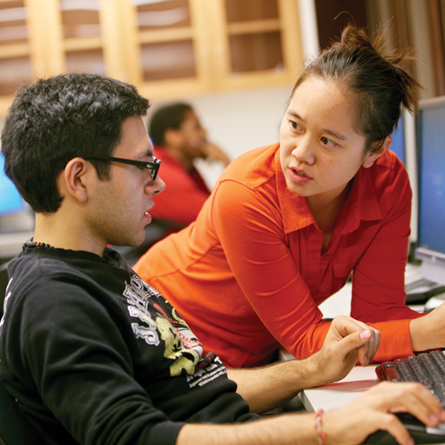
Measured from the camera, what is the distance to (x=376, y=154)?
1.13 metres

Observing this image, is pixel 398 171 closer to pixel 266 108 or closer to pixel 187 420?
pixel 187 420

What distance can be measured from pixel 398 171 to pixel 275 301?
0.47 meters

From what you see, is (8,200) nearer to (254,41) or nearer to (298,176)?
(254,41)

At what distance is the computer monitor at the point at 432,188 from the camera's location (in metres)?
1.28

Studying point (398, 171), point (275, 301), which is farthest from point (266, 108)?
point (275, 301)

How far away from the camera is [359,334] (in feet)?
2.86

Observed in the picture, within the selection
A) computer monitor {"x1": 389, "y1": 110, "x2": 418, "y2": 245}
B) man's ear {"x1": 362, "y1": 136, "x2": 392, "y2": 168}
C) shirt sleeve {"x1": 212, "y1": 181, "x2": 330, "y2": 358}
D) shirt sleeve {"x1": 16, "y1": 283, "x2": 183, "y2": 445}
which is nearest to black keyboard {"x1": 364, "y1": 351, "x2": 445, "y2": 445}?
shirt sleeve {"x1": 212, "y1": 181, "x2": 330, "y2": 358}

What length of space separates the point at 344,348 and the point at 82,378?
47 cm

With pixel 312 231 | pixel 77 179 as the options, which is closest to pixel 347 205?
pixel 312 231

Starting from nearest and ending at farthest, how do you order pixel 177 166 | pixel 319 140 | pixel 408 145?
pixel 319 140, pixel 408 145, pixel 177 166

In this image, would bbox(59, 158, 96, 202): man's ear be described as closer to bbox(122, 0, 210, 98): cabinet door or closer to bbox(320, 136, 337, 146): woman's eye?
bbox(320, 136, 337, 146): woman's eye

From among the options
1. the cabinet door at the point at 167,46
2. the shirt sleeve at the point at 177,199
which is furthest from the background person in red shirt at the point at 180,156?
the cabinet door at the point at 167,46

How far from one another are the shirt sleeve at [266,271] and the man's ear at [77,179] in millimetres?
336

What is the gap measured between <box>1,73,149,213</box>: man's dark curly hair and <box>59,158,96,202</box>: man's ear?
0.01 meters
